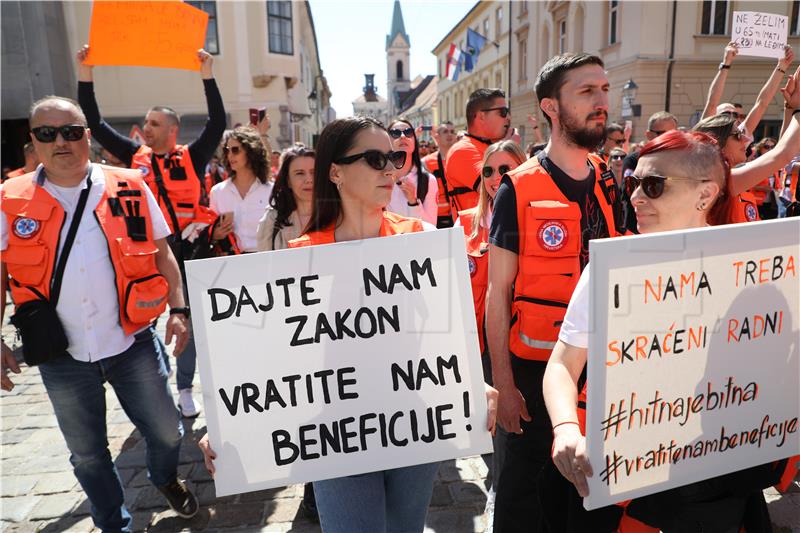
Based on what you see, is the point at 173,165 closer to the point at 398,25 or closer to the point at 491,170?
the point at 491,170

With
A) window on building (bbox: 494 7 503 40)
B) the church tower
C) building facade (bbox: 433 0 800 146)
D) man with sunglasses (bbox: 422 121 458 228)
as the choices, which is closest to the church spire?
the church tower

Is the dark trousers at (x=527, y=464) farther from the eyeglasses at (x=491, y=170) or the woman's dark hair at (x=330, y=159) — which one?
the eyeglasses at (x=491, y=170)

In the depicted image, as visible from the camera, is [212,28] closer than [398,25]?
Yes

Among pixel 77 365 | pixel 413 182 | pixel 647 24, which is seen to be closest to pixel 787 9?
pixel 647 24

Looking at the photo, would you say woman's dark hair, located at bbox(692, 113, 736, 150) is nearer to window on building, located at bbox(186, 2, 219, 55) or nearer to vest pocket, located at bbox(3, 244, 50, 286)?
vest pocket, located at bbox(3, 244, 50, 286)

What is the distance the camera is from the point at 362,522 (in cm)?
188

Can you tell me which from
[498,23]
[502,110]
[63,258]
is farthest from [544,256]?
[498,23]

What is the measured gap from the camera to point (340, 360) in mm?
→ 1777

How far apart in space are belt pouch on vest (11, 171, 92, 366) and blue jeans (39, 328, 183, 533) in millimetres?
123

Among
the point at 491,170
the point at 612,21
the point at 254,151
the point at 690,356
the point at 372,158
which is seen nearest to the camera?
the point at 690,356

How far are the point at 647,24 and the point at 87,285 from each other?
19716 mm

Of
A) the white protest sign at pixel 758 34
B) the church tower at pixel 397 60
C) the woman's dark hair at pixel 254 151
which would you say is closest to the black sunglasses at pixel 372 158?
the woman's dark hair at pixel 254 151

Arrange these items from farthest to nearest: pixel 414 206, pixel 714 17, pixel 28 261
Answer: pixel 714 17 → pixel 414 206 → pixel 28 261

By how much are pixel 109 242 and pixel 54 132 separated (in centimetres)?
53
